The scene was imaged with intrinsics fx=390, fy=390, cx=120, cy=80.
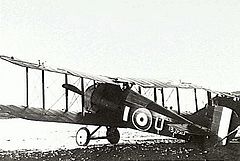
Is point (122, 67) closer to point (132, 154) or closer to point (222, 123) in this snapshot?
point (132, 154)

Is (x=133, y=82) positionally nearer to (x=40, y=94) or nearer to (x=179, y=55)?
(x=179, y=55)

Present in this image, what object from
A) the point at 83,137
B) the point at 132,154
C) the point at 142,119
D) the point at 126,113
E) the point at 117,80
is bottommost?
the point at 132,154

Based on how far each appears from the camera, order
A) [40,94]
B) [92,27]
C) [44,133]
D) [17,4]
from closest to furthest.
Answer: [17,4] → [92,27] → [40,94] → [44,133]

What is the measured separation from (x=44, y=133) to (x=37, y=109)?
10.1 feet

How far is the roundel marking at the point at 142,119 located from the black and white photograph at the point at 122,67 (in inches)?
0.7

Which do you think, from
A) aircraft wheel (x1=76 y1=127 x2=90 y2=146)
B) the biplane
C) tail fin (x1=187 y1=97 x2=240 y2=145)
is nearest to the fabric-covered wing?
the biplane

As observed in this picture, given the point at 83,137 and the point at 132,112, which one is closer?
the point at 132,112

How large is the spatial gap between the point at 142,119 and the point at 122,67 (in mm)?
1036

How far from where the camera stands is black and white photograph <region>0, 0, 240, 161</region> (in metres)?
5.91

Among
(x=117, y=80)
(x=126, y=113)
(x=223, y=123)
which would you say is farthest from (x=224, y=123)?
(x=117, y=80)

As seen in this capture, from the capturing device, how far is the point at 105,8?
6.00 meters

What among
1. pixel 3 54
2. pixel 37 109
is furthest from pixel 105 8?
pixel 37 109

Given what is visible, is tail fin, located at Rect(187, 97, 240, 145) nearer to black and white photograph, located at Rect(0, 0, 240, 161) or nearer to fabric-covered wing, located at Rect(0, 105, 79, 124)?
black and white photograph, located at Rect(0, 0, 240, 161)

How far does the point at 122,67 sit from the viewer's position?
7.17 meters
